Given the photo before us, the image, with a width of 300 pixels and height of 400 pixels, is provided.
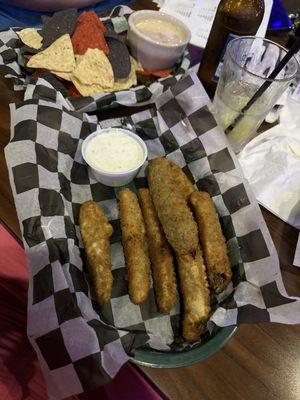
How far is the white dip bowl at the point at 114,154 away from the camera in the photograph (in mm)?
1174

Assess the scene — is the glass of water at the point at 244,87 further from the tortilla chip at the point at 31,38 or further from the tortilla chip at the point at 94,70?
the tortilla chip at the point at 31,38

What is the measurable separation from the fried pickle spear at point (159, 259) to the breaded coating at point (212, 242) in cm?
12

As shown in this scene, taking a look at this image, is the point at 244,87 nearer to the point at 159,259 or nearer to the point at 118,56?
the point at 118,56

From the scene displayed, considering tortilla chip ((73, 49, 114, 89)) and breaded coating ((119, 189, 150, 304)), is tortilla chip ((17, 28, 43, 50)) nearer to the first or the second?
tortilla chip ((73, 49, 114, 89))

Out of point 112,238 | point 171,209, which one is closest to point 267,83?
point 171,209

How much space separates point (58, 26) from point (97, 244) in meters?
1.11

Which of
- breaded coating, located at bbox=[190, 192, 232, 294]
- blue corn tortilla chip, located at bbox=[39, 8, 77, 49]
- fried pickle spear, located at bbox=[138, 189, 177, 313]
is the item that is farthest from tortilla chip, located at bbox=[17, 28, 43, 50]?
breaded coating, located at bbox=[190, 192, 232, 294]

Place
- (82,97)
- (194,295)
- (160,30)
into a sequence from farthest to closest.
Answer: (160,30)
(82,97)
(194,295)

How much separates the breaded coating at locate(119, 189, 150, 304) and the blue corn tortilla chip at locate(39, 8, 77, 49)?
2.80 feet

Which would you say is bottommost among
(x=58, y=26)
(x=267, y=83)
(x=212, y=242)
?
(x=212, y=242)

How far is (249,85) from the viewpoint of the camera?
1.27 meters

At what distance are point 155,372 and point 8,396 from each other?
0.53m

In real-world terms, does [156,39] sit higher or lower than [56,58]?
higher

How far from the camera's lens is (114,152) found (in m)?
1.23
